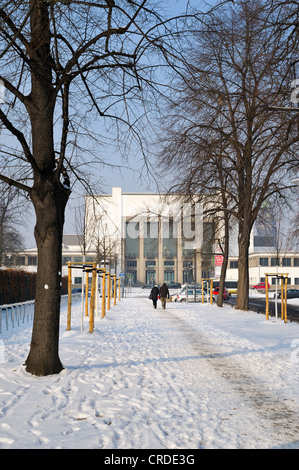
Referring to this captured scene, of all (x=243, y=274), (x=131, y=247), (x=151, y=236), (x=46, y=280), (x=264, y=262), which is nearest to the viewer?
(x=46, y=280)

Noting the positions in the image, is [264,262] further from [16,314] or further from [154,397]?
[154,397]

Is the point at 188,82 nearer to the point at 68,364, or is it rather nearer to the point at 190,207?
the point at 68,364

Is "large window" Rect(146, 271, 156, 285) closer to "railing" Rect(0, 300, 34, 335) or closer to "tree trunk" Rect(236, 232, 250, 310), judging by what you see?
"tree trunk" Rect(236, 232, 250, 310)

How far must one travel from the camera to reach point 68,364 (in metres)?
10.0

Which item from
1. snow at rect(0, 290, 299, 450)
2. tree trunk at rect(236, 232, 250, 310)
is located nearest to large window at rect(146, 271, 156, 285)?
tree trunk at rect(236, 232, 250, 310)

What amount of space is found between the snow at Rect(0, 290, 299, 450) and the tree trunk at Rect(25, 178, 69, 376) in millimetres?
369

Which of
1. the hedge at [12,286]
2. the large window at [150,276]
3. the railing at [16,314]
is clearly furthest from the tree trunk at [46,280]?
the large window at [150,276]

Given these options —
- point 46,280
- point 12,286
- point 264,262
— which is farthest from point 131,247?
point 46,280

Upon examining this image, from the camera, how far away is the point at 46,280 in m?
8.92

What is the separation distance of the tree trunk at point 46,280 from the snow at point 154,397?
1.21ft

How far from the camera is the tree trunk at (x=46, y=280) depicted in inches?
349

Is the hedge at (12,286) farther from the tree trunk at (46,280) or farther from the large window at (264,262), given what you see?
the large window at (264,262)

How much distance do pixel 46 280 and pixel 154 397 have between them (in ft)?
8.68
